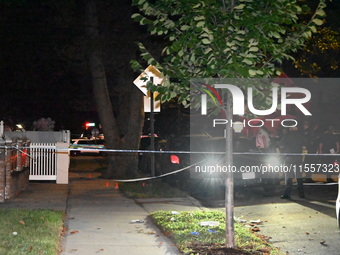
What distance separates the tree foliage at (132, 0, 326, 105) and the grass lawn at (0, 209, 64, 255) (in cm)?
260

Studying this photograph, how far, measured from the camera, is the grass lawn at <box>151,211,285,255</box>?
8.31 meters

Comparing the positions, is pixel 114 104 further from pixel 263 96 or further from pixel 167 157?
pixel 263 96

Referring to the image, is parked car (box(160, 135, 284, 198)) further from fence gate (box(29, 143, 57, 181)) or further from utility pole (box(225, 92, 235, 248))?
utility pole (box(225, 92, 235, 248))

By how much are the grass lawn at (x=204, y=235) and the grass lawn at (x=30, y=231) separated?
173 centimetres

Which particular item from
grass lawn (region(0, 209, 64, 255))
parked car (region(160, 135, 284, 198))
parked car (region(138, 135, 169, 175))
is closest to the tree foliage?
grass lawn (region(0, 209, 64, 255))

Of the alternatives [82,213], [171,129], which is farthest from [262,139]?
[171,129]

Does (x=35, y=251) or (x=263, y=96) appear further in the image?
(x=263, y=96)

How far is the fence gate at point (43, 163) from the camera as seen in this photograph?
57.9ft

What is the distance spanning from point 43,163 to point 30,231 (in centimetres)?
890

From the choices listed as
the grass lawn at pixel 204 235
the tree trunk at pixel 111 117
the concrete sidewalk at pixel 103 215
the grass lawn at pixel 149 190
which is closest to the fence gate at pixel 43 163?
the concrete sidewalk at pixel 103 215

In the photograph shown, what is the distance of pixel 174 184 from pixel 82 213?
6.63m

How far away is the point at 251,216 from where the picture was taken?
1185 centimetres

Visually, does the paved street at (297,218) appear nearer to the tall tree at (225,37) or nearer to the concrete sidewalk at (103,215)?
the concrete sidewalk at (103,215)
